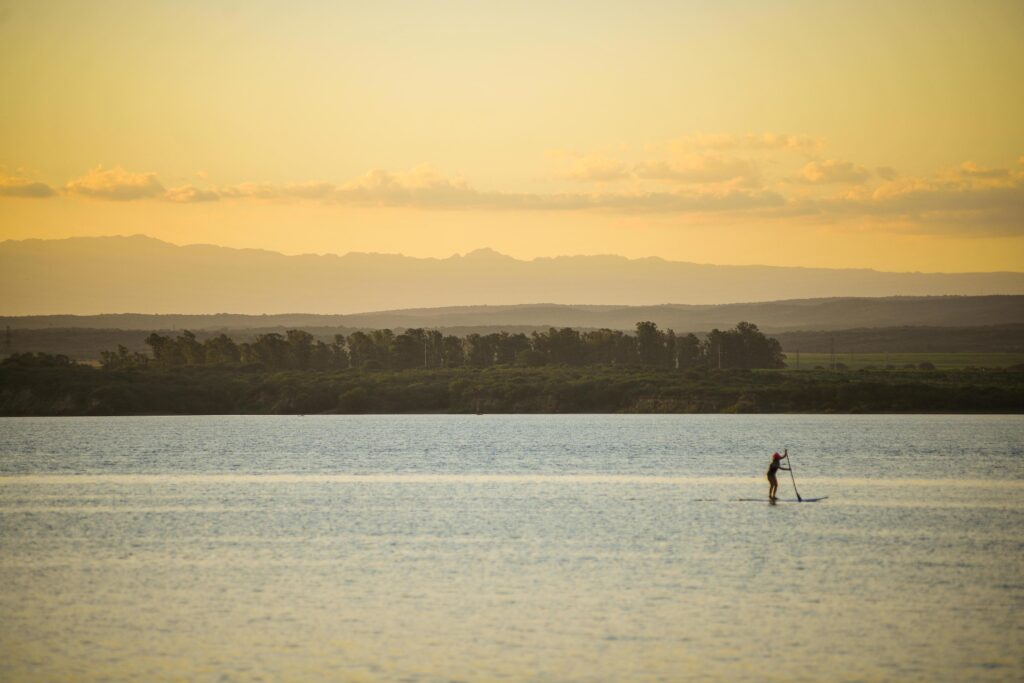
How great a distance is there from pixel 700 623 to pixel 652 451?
99705mm

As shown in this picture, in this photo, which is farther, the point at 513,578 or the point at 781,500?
the point at 781,500

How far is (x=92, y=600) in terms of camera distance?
128 ft

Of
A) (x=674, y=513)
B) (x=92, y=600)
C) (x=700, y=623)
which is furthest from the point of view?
(x=674, y=513)

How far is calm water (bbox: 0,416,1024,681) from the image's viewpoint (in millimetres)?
30312

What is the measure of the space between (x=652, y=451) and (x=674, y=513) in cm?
6789

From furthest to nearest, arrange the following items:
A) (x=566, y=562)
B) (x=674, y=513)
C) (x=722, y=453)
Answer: (x=722, y=453) → (x=674, y=513) → (x=566, y=562)

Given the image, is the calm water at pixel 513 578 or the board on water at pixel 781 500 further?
the board on water at pixel 781 500

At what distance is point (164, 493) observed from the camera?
83.6m

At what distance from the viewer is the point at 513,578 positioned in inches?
1704

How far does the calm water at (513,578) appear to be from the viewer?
30312 mm

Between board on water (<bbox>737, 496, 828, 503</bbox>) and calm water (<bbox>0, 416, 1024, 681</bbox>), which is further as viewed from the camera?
board on water (<bbox>737, 496, 828, 503</bbox>)

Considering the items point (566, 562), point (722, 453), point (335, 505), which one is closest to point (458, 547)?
point (566, 562)

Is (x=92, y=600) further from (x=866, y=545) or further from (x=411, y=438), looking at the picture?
(x=411, y=438)

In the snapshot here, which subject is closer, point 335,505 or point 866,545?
point 866,545
